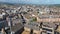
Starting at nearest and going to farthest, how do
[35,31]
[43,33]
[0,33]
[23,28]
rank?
[0,33], [43,33], [35,31], [23,28]

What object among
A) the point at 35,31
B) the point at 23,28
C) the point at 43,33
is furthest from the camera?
the point at 23,28

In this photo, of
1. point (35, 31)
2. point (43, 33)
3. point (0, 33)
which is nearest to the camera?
point (0, 33)

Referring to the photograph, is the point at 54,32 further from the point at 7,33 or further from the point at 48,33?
the point at 7,33

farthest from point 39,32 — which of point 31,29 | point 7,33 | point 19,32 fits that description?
point 7,33

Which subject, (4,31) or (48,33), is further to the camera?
(48,33)

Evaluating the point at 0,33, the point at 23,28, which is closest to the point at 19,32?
the point at 23,28

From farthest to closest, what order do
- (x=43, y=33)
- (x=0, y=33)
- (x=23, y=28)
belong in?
(x=23, y=28)
(x=43, y=33)
(x=0, y=33)

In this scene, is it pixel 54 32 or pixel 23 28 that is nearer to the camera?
pixel 54 32

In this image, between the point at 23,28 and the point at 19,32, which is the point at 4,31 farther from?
the point at 23,28

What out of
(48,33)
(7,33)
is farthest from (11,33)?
(48,33)
